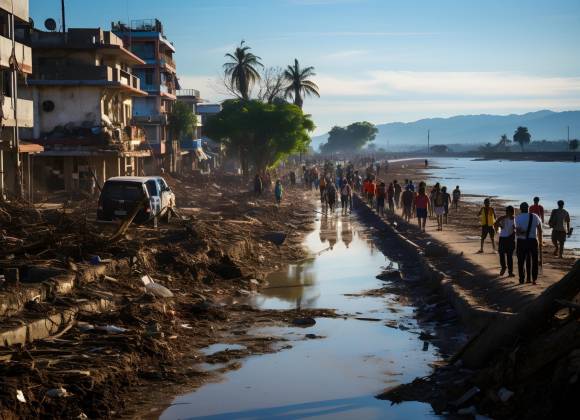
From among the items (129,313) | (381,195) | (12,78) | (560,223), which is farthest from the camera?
(381,195)

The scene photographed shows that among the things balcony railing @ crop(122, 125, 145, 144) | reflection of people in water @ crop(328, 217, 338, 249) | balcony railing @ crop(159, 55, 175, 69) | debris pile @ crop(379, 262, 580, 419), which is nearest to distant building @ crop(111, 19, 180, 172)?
balcony railing @ crop(159, 55, 175, 69)

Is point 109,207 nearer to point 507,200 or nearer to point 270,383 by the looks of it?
point 270,383

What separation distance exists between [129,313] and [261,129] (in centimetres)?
4988

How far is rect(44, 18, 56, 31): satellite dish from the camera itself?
45469 millimetres

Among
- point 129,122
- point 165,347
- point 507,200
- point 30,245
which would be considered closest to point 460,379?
point 165,347

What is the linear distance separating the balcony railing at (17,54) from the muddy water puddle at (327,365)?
13.2m

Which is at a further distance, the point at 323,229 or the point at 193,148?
the point at 193,148

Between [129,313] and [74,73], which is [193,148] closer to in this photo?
[74,73]

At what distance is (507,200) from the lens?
190 ft

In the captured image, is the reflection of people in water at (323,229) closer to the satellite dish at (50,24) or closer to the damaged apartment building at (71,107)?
the damaged apartment building at (71,107)

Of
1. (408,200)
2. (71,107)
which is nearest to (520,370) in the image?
(408,200)

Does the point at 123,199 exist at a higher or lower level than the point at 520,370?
higher

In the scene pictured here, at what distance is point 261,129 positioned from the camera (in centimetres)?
6247

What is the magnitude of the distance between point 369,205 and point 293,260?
17.7 m
